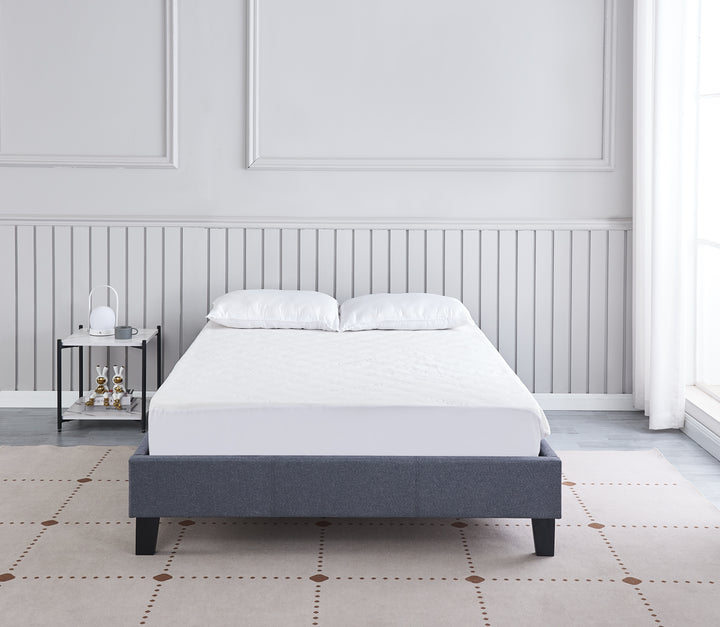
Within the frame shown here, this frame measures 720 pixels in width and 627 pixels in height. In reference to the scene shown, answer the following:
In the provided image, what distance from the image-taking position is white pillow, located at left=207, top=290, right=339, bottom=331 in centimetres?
412

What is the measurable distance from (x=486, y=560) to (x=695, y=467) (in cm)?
133

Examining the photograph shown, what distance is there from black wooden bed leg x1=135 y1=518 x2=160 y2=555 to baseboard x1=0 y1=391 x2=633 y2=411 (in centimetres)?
184

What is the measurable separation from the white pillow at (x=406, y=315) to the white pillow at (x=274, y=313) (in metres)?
0.09

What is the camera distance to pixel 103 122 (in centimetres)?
452

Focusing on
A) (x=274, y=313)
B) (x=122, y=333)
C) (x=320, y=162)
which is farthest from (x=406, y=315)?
(x=122, y=333)

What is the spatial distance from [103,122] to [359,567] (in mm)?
2651

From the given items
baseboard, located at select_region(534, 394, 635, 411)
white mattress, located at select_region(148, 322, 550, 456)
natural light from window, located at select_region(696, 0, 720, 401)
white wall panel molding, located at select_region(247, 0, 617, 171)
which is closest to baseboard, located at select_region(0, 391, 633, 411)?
baseboard, located at select_region(534, 394, 635, 411)

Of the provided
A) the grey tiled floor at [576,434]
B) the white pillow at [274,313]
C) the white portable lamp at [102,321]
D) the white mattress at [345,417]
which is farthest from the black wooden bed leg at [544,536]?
the white portable lamp at [102,321]

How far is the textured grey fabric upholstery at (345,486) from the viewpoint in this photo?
281 cm

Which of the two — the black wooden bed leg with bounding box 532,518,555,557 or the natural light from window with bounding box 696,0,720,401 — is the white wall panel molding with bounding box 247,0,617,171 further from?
the black wooden bed leg with bounding box 532,518,555,557

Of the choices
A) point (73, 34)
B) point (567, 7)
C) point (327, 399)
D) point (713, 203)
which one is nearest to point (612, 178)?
point (713, 203)

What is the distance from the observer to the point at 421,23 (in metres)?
4.49

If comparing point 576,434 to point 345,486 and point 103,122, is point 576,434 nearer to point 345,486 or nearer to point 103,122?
point 345,486

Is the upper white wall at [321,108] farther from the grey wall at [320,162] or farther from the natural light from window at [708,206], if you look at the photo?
the natural light from window at [708,206]
